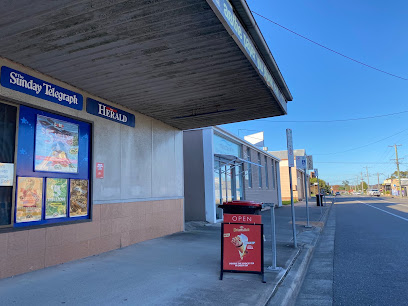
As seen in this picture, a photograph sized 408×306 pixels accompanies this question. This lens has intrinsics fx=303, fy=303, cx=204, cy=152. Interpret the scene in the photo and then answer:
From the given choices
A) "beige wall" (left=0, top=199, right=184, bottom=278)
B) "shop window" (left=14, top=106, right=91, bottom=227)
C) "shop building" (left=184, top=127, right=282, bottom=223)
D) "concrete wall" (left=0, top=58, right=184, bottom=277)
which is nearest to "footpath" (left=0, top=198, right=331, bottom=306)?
"beige wall" (left=0, top=199, right=184, bottom=278)

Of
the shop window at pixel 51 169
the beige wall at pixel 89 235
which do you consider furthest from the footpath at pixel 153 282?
the shop window at pixel 51 169

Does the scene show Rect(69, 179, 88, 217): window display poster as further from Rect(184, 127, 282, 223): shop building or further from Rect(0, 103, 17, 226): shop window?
Rect(184, 127, 282, 223): shop building

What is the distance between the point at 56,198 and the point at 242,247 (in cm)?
368

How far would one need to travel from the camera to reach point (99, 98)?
704 cm

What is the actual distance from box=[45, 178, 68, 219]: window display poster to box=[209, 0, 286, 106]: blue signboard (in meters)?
4.33

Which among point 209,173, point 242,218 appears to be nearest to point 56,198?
point 242,218

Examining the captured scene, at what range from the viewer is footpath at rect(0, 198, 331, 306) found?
3.96 metres

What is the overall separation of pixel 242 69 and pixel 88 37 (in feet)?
9.05

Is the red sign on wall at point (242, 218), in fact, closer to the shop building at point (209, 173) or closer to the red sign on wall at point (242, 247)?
the red sign on wall at point (242, 247)

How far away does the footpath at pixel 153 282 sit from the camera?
3955 mm

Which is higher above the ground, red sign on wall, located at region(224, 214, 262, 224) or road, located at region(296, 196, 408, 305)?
red sign on wall, located at region(224, 214, 262, 224)

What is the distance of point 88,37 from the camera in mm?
4441

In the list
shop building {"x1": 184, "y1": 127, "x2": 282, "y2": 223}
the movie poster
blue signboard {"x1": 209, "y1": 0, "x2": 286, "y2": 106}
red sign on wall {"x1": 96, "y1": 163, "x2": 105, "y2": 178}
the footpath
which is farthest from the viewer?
shop building {"x1": 184, "y1": 127, "x2": 282, "y2": 223}

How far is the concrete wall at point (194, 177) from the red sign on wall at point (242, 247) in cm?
835
